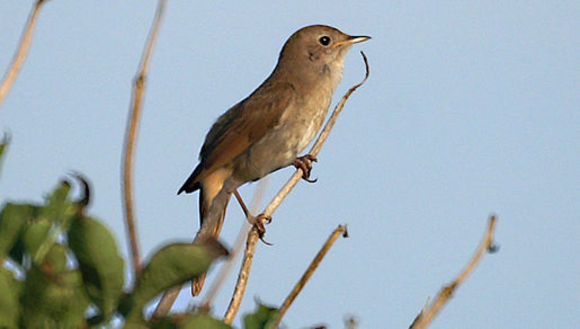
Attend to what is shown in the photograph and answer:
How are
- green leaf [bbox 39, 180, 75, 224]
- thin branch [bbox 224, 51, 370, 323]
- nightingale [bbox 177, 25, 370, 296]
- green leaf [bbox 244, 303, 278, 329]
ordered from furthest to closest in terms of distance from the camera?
nightingale [bbox 177, 25, 370, 296] → thin branch [bbox 224, 51, 370, 323] → green leaf [bbox 244, 303, 278, 329] → green leaf [bbox 39, 180, 75, 224]

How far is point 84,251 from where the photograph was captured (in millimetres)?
1029

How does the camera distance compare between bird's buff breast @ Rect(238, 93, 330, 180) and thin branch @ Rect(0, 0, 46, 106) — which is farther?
bird's buff breast @ Rect(238, 93, 330, 180)

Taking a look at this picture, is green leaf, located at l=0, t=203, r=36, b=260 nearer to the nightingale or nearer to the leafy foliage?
the leafy foliage

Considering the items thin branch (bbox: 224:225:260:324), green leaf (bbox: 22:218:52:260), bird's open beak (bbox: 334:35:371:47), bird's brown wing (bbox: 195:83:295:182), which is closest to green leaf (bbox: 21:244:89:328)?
green leaf (bbox: 22:218:52:260)

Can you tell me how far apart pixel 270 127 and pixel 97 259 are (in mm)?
5687

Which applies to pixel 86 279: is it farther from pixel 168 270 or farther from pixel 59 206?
pixel 59 206

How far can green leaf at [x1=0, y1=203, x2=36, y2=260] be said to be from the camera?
114 centimetres

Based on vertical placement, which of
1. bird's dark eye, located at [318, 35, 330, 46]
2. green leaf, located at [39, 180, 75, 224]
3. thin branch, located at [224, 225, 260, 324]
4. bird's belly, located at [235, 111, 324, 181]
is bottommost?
A: thin branch, located at [224, 225, 260, 324]

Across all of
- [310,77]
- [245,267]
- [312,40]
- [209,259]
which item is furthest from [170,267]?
[312,40]

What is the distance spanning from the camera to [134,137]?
4.65 feet

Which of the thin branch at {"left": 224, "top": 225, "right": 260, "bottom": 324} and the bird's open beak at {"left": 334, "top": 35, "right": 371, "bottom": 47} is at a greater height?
the bird's open beak at {"left": 334, "top": 35, "right": 371, "bottom": 47}

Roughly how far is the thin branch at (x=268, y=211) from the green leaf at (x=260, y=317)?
0.37m

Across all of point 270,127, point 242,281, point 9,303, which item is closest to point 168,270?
point 9,303

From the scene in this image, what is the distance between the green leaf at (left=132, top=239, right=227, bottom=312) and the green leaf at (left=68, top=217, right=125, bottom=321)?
35 millimetres
